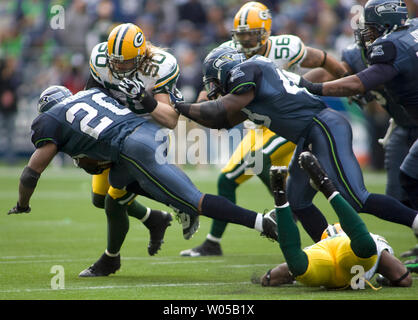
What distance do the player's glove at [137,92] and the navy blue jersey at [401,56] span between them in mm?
1585

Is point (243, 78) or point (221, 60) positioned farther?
point (221, 60)

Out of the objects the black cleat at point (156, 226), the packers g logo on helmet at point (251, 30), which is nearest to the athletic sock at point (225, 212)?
the black cleat at point (156, 226)

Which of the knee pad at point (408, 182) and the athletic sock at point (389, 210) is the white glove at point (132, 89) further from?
the knee pad at point (408, 182)

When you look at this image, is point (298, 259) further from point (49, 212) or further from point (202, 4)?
point (202, 4)

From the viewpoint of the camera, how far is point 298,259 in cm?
452

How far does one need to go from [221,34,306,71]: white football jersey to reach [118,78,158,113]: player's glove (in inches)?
65.7

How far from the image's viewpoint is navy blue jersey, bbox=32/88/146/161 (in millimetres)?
5219

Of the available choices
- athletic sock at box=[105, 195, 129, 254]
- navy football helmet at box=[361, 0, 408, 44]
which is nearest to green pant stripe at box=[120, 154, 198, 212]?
athletic sock at box=[105, 195, 129, 254]

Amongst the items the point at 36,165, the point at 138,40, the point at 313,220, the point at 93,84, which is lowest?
the point at 313,220

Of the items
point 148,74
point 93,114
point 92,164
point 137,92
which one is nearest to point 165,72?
point 148,74

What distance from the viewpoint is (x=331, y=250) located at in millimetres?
4730

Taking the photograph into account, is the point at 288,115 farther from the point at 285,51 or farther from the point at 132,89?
the point at 285,51

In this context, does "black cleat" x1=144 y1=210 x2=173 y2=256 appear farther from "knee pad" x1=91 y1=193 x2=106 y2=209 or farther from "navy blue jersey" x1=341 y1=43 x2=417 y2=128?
"navy blue jersey" x1=341 y1=43 x2=417 y2=128

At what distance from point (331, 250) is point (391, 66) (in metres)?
1.43
